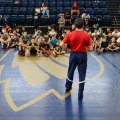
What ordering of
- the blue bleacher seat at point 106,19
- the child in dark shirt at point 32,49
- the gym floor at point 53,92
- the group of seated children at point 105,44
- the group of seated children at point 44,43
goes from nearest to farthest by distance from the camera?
the gym floor at point 53,92
the child in dark shirt at point 32,49
the group of seated children at point 44,43
the group of seated children at point 105,44
the blue bleacher seat at point 106,19

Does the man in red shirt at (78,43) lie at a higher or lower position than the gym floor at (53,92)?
higher

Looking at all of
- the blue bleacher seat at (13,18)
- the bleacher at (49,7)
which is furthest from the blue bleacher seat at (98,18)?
the blue bleacher seat at (13,18)

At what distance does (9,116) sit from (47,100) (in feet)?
4.30

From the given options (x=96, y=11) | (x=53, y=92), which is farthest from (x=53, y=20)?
(x=53, y=92)

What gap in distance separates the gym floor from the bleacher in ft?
25.8

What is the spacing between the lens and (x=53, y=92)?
27.6ft

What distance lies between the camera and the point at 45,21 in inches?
797

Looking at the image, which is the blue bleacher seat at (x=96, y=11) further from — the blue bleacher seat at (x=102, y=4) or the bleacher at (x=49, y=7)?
the blue bleacher seat at (x=102, y=4)

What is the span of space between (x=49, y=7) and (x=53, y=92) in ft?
45.3

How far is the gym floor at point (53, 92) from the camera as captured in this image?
22.6 feet

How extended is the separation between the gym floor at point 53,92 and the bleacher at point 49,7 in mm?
7865

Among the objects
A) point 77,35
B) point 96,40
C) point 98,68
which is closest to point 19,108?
point 77,35

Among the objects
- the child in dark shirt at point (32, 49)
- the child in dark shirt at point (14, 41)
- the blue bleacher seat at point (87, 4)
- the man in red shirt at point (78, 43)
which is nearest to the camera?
the man in red shirt at point (78, 43)

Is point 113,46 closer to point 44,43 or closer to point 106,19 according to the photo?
point 44,43
